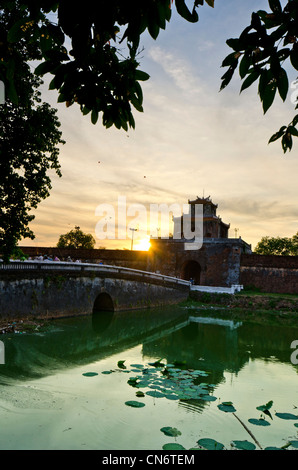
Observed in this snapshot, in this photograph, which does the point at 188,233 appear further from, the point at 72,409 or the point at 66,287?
the point at 72,409

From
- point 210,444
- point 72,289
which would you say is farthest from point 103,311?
point 210,444

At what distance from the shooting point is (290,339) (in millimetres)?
13719

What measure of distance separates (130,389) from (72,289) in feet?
33.8

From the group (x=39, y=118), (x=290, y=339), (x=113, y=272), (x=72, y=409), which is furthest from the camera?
(x=113, y=272)

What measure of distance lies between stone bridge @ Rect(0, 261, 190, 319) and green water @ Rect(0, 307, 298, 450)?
1.65 metres

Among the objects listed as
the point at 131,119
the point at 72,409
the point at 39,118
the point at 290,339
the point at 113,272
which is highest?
the point at 39,118

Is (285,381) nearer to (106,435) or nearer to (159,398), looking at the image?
(159,398)

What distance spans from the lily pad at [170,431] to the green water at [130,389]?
0.05m

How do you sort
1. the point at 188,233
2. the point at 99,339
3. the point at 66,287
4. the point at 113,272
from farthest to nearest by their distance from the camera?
the point at 188,233
the point at 113,272
the point at 66,287
the point at 99,339

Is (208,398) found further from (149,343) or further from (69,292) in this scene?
(69,292)

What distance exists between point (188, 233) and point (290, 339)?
79.6 ft

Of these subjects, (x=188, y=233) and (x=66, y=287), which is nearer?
(x=66, y=287)
